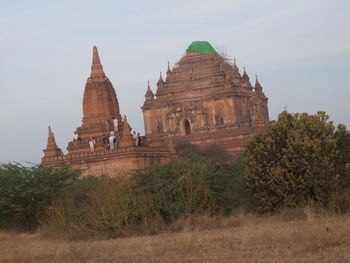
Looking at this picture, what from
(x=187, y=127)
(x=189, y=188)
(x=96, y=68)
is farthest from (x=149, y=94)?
(x=189, y=188)

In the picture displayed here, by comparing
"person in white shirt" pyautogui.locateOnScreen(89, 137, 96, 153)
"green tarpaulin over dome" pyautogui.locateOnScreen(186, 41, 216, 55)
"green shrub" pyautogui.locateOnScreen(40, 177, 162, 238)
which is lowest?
"green shrub" pyautogui.locateOnScreen(40, 177, 162, 238)

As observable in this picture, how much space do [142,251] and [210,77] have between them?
4437 centimetres

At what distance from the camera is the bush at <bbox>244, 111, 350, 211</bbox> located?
2083cm

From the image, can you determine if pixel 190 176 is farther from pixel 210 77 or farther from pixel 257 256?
pixel 210 77

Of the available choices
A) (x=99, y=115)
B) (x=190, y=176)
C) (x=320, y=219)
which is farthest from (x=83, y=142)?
(x=320, y=219)

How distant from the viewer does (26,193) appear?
24.3m

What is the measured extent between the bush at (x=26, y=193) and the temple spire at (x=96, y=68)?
15131 mm

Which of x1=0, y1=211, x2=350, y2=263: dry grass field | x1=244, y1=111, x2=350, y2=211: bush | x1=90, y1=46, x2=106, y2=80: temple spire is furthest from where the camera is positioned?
x1=90, y1=46, x2=106, y2=80: temple spire

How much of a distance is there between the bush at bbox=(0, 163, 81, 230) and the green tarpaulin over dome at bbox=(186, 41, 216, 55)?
37.2 meters

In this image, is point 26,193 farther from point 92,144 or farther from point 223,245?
point 92,144

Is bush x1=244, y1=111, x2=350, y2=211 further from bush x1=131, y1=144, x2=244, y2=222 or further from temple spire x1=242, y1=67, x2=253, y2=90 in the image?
temple spire x1=242, y1=67, x2=253, y2=90

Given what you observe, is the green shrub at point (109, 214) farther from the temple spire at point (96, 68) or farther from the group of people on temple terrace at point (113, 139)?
the temple spire at point (96, 68)

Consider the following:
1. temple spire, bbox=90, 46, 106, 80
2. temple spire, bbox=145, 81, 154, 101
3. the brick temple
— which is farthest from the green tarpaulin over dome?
temple spire, bbox=90, 46, 106, 80

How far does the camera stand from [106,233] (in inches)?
794
